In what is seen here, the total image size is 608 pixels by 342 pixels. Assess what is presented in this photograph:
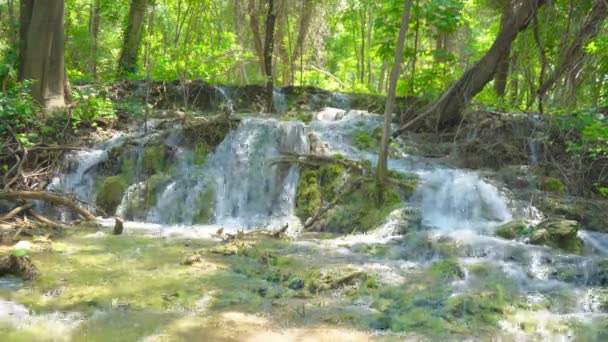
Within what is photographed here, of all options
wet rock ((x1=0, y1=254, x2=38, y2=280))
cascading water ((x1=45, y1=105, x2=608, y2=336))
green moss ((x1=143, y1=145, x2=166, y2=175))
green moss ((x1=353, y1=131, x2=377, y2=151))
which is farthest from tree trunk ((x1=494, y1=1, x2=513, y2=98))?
wet rock ((x1=0, y1=254, x2=38, y2=280))

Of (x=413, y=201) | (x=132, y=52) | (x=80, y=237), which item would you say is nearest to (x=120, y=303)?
(x=80, y=237)

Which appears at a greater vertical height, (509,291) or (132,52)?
(132,52)

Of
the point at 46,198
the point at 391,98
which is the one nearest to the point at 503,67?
the point at 391,98

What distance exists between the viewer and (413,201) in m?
8.22

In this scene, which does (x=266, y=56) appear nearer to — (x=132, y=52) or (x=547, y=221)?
(x=132, y=52)

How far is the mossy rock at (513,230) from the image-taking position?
6980mm

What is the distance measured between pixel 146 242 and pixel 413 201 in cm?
401

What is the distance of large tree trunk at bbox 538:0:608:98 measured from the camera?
31.2ft

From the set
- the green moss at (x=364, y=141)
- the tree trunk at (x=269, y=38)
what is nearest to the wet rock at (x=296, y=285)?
the green moss at (x=364, y=141)

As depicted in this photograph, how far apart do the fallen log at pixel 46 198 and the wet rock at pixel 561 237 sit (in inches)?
236

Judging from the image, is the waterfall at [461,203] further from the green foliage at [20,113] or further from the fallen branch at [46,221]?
the green foliage at [20,113]

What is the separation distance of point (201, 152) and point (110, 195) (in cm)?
180

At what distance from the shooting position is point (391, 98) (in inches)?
297

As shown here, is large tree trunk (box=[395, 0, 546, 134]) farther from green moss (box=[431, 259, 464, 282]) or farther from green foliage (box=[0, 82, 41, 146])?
green foliage (box=[0, 82, 41, 146])
